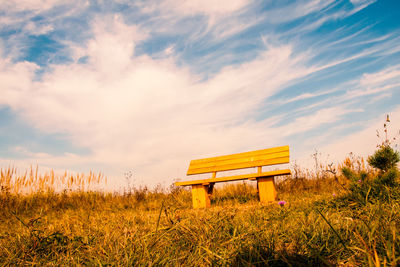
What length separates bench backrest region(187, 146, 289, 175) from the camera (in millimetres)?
5527

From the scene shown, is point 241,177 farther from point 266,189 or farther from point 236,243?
point 236,243

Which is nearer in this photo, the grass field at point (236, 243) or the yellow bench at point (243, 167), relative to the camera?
the grass field at point (236, 243)

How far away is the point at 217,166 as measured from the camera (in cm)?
622

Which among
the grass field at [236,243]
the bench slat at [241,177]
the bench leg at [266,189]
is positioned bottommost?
the grass field at [236,243]

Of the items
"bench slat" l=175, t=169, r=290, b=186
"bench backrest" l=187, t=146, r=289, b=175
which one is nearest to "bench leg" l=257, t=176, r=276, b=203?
"bench slat" l=175, t=169, r=290, b=186

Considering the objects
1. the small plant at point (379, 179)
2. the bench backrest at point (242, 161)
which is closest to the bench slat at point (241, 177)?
the bench backrest at point (242, 161)

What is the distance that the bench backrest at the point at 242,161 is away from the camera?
18.1 ft

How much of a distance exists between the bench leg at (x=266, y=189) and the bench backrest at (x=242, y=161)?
392mm

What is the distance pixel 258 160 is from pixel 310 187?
2058mm

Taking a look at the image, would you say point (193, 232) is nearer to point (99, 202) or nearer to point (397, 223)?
point (397, 223)

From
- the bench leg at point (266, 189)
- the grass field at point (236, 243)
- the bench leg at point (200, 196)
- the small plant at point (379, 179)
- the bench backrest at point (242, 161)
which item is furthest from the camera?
the bench leg at point (200, 196)

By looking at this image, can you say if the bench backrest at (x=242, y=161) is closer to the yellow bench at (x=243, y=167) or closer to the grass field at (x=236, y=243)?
the yellow bench at (x=243, y=167)

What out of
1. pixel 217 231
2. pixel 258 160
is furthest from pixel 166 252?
pixel 258 160

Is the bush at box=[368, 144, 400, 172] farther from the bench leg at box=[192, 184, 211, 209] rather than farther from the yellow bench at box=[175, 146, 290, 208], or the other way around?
the bench leg at box=[192, 184, 211, 209]
